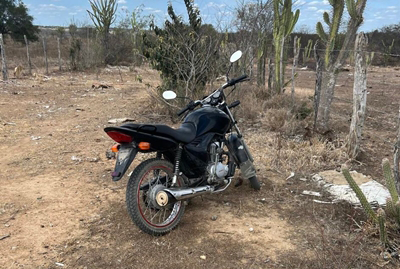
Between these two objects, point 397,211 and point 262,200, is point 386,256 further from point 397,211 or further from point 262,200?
point 262,200

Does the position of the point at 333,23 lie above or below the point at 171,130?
above

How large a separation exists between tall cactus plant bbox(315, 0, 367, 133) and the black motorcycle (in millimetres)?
2627

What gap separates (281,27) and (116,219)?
6.75 meters

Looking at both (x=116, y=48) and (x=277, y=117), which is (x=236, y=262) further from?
(x=116, y=48)

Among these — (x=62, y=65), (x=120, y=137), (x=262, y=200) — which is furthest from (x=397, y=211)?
(x=62, y=65)

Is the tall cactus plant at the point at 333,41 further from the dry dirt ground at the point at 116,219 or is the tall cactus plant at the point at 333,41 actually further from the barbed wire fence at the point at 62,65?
the dry dirt ground at the point at 116,219

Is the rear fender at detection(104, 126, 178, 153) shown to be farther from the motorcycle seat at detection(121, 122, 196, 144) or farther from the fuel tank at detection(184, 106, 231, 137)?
the fuel tank at detection(184, 106, 231, 137)

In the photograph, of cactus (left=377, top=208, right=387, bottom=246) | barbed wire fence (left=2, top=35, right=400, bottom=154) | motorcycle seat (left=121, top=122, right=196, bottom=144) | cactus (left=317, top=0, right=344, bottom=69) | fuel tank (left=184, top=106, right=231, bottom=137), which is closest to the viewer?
cactus (left=377, top=208, right=387, bottom=246)

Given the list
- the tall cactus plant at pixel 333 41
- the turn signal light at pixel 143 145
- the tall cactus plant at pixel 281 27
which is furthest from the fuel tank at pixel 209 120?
the tall cactus plant at pixel 281 27

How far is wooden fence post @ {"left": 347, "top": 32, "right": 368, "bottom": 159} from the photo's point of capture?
14.1ft

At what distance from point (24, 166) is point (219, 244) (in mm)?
3048

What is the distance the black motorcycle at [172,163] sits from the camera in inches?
105

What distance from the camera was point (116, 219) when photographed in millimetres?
3186

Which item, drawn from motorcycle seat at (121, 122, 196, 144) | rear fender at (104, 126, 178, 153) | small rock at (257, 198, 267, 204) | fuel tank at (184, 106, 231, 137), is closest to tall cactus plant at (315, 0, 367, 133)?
small rock at (257, 198, 267, 204)
